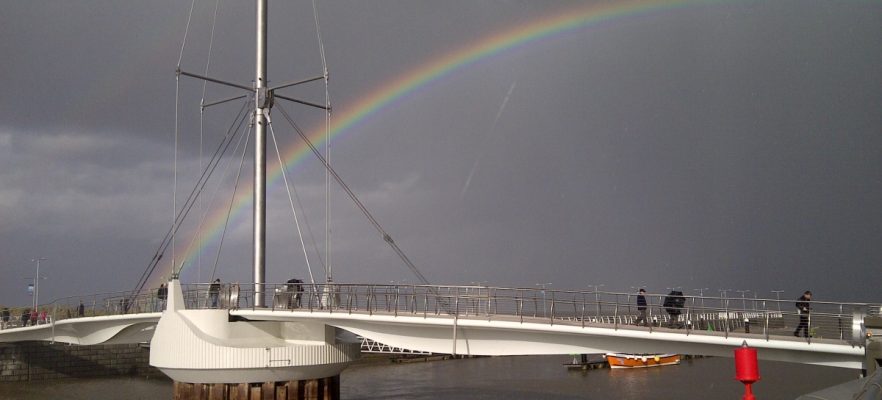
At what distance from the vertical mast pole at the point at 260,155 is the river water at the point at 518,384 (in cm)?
1351

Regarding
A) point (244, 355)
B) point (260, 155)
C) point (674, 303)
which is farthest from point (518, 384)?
point (674, 303)

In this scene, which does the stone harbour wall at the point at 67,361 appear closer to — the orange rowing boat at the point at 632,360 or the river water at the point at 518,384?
the river water at the point at 518,384

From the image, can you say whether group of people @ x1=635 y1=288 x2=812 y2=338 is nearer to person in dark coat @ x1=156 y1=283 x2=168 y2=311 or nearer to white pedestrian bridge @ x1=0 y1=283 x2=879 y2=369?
white pedestrian bridge @ x1=0 y1=283 x2=879 y2=369

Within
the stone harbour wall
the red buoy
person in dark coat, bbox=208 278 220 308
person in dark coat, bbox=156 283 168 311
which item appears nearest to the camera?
the red buoy

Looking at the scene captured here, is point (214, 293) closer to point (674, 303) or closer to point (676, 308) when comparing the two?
point (674, 303)

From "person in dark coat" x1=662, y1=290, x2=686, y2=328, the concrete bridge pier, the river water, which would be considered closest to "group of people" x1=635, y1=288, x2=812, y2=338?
"person in dark coat" x1=662, y1=290, x2=686, y2=328

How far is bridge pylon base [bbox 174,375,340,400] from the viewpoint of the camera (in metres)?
29.6

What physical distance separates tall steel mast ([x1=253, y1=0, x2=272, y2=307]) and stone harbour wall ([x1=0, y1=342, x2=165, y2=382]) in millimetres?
26104

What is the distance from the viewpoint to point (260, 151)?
35781 millimetres

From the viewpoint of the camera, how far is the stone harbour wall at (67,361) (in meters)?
51.4

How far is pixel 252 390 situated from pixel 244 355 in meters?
1.42

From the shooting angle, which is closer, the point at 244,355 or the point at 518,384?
the point at 244,355

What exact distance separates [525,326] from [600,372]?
3878 cm

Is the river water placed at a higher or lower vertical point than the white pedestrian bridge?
lower
